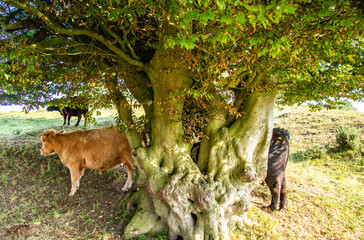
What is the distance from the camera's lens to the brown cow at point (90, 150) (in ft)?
21.0

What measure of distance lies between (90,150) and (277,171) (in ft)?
18.1

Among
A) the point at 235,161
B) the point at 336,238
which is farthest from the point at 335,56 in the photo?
the point at 336,238

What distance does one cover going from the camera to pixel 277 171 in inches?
232

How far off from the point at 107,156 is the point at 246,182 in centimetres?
405

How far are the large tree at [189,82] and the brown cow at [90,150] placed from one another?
A: 3.51 feet

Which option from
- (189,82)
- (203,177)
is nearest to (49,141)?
(189,82)

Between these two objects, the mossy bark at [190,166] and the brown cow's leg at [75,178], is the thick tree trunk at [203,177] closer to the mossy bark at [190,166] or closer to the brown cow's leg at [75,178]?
the mossy bark at [190,166]

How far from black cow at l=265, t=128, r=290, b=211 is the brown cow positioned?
4.06 metres

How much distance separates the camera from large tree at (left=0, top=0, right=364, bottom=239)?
13.1 ft

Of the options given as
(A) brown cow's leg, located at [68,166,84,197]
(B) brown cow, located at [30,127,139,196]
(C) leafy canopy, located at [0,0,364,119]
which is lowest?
(A) brown cow's leg, located at [68,166,84,197]

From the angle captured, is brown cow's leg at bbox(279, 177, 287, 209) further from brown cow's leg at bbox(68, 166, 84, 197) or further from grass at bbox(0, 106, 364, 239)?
brown cow's leg at bbox(68, 166, 84, 197)

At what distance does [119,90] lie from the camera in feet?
18.4

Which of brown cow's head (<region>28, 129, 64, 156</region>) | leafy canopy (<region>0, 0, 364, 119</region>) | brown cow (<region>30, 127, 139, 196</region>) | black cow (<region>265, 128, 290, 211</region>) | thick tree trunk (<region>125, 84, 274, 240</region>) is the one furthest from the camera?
brown cow's head (<region>28, 129, 64, 156</region>)

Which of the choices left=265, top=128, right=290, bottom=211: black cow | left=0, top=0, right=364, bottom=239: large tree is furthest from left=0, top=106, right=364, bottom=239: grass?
left=0, top=0, right=364, bottom=239: large tree
